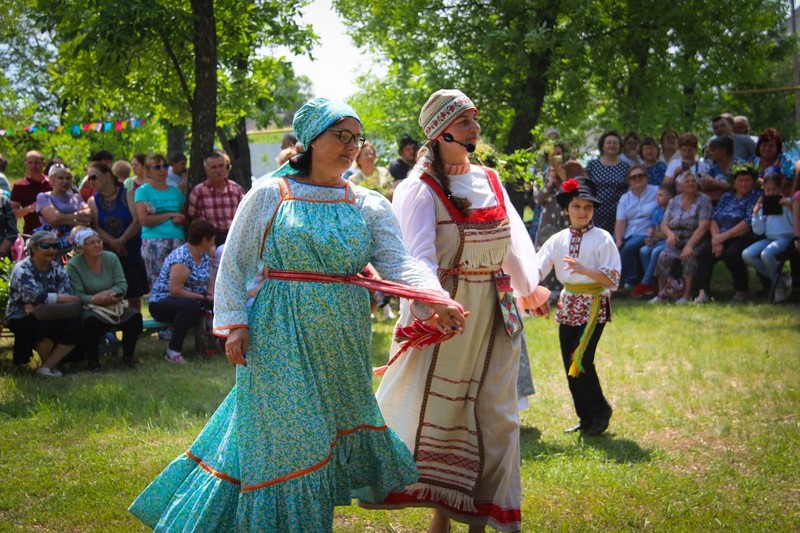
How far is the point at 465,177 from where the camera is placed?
192 inches

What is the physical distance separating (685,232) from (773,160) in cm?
135

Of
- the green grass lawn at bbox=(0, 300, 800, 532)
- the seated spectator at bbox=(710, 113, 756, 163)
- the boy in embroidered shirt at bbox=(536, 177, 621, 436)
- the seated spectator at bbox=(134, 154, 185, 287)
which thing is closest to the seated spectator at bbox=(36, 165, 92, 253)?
the seated spectator at bbox=(134, 154, 185, 287)

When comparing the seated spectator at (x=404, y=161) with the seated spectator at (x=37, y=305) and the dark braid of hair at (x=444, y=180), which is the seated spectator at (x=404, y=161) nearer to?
the seated spectator at (x=37, y=305)

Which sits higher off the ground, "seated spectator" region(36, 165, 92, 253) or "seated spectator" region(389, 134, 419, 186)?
"seated spectator" region(389, 134, 419, 186)

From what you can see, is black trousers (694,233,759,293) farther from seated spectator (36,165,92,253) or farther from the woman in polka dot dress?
seated spectator (36,165,92,253)

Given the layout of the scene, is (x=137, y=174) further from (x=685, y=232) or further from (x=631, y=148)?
(x=685, y=232)

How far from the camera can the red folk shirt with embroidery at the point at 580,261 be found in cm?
624

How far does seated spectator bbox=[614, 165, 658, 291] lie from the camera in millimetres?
12312

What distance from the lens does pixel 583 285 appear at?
6.36 metres

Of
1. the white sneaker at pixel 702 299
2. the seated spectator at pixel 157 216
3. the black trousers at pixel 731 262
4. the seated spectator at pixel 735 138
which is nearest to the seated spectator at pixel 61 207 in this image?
the seated spectator at pixel 157 216

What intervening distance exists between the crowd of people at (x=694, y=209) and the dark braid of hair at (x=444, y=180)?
6886 millimetres

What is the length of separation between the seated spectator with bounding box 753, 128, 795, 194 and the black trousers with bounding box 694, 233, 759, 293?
0.79m

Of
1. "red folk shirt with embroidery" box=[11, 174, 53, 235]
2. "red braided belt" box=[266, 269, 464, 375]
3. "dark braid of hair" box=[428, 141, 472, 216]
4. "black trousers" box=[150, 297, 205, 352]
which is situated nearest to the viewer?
"red braided belt" box=[266, 269, 464, 375]

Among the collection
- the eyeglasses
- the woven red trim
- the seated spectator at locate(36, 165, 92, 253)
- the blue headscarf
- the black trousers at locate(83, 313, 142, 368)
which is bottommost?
the woven red trim
